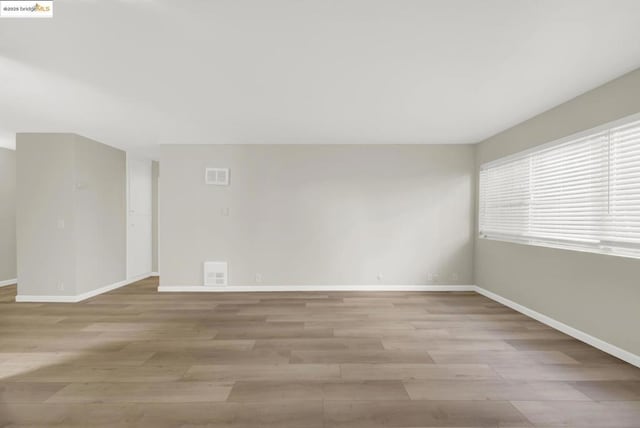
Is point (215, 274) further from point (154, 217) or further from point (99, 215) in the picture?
point (154, 217)

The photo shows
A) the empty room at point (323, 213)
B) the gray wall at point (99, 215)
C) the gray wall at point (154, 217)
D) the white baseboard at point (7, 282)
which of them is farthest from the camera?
the gray wall at point (154, 217)

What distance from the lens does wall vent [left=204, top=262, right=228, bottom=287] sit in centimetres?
536

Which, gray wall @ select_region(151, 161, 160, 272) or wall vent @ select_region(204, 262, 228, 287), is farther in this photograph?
gray wall @ select_region(151, 161, 160, 272)

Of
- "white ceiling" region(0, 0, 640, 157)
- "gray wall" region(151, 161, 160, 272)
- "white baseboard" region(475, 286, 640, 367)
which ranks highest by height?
"white ceiling" region(0, 0, 640, 157)

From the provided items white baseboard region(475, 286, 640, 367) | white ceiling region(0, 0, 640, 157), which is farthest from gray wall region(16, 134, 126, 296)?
white baseboard region(475, 286, 640, 367)

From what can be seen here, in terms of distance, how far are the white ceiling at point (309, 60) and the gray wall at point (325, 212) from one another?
4.16 feet

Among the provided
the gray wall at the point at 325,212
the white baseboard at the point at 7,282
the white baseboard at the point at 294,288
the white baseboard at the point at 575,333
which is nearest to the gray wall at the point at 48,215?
the gray wall at the point at 325,212

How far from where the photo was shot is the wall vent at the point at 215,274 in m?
5.36

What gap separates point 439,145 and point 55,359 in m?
6.05

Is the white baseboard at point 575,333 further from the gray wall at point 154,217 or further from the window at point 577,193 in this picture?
the gray wall at point 154,217

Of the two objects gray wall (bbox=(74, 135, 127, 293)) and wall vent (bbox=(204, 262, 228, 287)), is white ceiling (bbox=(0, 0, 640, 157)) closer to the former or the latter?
gray wall (bbox=(74, 135, 127, 293))

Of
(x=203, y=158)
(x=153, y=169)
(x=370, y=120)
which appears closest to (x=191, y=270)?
(x=203, y=158)

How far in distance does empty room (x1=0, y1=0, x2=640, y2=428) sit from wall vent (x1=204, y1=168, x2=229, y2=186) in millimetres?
37

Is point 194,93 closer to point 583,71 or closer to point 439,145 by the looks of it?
point 583,71
